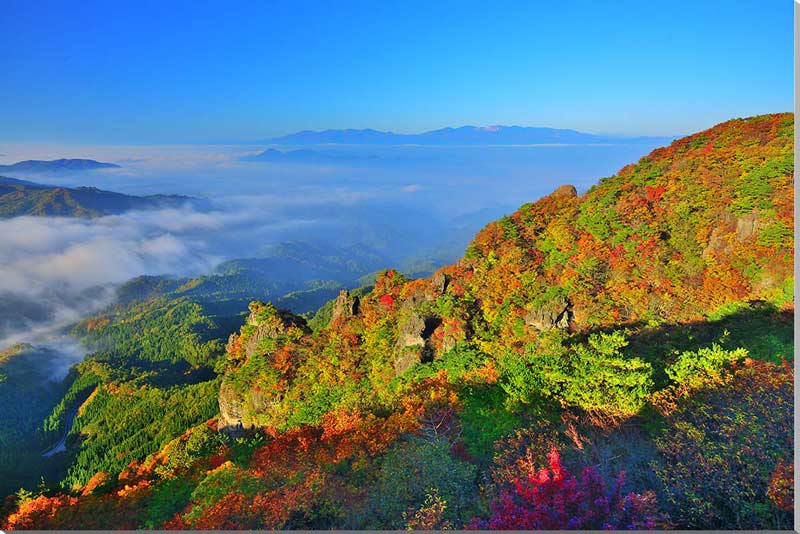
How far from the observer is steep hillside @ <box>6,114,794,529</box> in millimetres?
6078

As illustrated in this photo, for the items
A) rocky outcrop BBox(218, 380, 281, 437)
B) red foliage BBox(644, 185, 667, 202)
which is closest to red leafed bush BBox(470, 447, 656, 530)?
red foliage BBox(644, 185, 667, 202)

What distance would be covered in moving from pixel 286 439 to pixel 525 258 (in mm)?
11264

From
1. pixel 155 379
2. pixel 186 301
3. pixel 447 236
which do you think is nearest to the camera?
pixel 155 379

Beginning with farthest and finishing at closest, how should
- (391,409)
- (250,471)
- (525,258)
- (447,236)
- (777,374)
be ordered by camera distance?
A: (447,236) < (525,258) < (391,409) < (250,471) < (777,374)

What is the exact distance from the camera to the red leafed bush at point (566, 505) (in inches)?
210

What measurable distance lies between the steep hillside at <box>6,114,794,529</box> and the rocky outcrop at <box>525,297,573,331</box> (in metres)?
0.06

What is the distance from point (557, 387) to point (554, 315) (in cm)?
595

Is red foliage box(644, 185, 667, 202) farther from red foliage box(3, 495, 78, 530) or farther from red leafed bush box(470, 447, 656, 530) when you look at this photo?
red foliage box(3, 495, 78, 530)

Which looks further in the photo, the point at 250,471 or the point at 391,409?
the point at 391,409

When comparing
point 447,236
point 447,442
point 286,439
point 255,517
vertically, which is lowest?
point 447,236

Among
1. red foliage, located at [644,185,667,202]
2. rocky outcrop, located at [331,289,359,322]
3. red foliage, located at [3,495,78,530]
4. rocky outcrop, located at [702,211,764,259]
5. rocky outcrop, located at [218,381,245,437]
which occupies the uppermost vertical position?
red foliage, located at [644,185,667,202]

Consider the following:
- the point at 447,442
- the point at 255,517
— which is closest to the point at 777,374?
the point at 447,442

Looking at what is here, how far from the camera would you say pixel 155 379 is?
181 feet

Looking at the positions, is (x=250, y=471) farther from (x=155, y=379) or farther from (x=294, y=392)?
(x=155, y=379)
